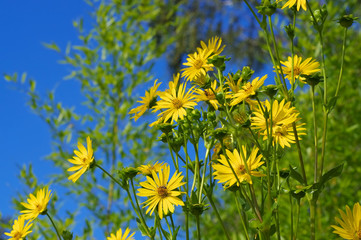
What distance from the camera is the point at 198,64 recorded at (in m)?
0.64

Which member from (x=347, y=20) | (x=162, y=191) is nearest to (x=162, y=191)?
(x=162, y=191)

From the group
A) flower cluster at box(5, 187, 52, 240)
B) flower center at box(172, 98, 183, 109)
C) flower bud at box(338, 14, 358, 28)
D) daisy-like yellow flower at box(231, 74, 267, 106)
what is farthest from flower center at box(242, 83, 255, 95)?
flower cluster at box(5, 187, 52, 240)

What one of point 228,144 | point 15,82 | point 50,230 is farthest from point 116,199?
point 228,144

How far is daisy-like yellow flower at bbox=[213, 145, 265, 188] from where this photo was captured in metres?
0.55

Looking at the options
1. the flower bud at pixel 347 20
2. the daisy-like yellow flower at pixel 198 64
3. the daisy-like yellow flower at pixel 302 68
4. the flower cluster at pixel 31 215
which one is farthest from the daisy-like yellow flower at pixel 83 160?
the flower bud at pixel 347 20

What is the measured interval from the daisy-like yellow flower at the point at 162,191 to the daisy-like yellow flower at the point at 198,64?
0.14 meters

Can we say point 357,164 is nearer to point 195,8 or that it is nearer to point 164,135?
point 164,135

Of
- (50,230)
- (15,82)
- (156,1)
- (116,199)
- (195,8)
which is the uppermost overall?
(195,8)

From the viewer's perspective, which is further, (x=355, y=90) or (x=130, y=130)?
(x=130, y=130)

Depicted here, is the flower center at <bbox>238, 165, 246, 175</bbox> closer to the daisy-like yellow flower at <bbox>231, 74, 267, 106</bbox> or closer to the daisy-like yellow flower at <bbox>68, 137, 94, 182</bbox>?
the daisy-like yellow flower at <bbox>231, 74, 267, 106</bbox>

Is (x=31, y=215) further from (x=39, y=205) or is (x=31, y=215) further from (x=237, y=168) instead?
(x=237, y=168)

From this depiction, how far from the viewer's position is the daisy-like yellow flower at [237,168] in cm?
55

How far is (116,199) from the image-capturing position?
1744mm

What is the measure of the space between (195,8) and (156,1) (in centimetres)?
185
